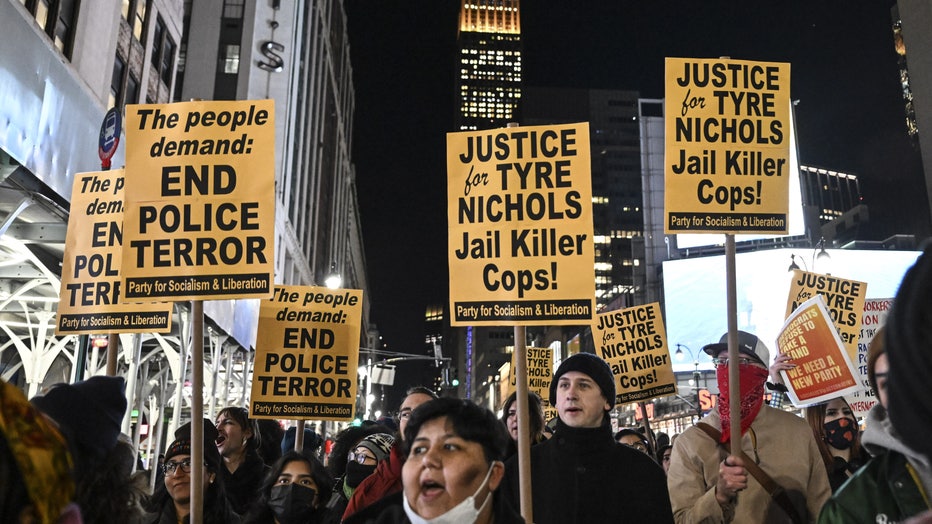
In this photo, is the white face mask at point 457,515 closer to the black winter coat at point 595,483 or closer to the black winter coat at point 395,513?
the black winter coat at point 395,513

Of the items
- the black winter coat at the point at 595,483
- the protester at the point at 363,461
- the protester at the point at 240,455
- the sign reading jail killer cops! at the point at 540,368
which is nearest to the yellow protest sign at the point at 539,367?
the sign reading jail killer cops! at the point at 540,368

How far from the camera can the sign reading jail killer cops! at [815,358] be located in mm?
7188

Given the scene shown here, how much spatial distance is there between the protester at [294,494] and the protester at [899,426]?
3.77m

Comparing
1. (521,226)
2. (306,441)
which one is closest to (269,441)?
(306,441)

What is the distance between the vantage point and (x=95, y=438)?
268cm

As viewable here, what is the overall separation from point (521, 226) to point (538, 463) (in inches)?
66.1

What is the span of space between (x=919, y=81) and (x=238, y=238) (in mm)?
20226

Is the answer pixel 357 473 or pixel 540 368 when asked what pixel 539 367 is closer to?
pixel 540 368

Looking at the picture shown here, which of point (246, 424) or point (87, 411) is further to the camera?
point (246, 424)

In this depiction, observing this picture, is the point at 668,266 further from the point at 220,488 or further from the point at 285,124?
the point at 220,488

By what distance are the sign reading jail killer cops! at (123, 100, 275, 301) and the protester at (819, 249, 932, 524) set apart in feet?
13.0

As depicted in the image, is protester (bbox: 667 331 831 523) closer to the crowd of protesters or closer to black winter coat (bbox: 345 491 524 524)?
the crowd of protesters

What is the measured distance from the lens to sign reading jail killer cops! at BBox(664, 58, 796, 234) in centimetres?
546

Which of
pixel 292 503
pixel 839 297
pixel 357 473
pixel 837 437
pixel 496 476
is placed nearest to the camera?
pixel 496 476
